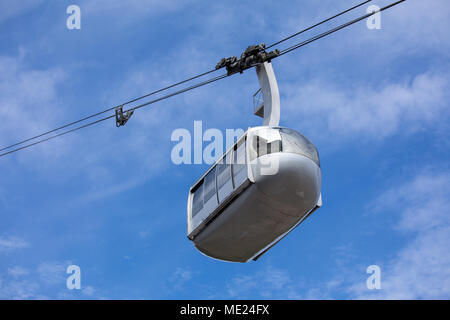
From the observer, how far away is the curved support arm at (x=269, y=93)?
69.3ft

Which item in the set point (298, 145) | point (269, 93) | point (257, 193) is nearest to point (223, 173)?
point (257, 193)

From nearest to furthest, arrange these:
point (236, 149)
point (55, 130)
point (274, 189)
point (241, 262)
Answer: point (274, 189), point (236, 149), point (241, 262), point (55, 130)

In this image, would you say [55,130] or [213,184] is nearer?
[213,184]

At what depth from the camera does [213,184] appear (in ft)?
66.3

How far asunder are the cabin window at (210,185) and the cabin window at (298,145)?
2623mm

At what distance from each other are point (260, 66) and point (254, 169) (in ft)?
15.7

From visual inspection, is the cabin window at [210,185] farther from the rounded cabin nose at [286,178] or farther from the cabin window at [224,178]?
the rounded cabin nose at [286,178]

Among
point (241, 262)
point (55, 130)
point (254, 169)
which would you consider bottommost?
point (241, 262)

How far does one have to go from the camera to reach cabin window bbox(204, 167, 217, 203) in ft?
66.2

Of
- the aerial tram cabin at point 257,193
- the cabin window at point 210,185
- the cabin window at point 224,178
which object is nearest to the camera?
the aerial tram cabin at point 257,193

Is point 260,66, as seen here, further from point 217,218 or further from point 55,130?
point 55,130

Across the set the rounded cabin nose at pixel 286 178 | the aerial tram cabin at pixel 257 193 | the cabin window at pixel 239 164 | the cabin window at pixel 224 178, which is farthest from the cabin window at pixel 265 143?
the cabin window at pixel 224 178

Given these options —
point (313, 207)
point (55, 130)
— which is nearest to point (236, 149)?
point (313, 207)

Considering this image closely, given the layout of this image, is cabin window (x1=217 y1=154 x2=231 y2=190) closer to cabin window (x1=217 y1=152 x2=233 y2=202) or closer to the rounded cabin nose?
cabin window (x1=217 y1=152 x2=233 y2=202)
